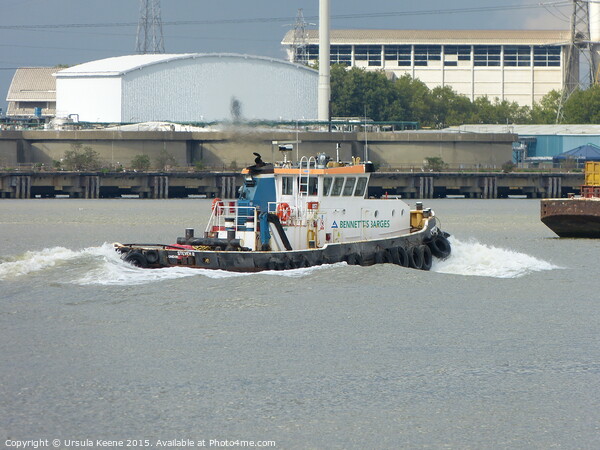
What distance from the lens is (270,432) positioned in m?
20.3

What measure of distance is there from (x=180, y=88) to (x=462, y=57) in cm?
7620

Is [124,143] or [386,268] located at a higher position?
[124,143]

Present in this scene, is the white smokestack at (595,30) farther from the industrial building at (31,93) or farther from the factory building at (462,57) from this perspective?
the industrial building at (31,93)

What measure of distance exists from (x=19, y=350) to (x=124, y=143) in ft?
274

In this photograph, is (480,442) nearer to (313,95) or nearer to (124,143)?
(124,143)

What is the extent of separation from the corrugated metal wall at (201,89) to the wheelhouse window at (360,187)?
262 ft

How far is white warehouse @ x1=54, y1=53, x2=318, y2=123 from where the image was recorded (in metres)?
121

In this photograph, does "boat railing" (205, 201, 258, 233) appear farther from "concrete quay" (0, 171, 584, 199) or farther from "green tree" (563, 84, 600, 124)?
"green tree" (563, 84, 600, 124)

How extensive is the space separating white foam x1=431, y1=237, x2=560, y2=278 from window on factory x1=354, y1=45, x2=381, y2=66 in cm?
14693

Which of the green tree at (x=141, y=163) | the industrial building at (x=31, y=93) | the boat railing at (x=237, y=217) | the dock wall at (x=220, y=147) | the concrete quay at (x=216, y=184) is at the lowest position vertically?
the boat railing at (x=237, y=217)

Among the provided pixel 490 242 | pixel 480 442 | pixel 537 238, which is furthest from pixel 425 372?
pixel 537 238

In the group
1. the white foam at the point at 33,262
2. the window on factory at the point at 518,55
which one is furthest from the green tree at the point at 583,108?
the white foam at the point at 33,262

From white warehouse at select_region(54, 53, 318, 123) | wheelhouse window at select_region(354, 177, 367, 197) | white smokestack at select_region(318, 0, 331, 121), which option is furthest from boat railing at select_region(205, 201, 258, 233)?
white smokestack at select_region(318, 0, 331, 121)

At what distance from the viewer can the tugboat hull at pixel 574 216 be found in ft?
176
